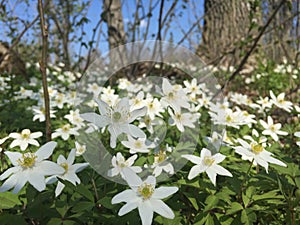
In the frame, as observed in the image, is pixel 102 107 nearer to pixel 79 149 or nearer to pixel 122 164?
pixel 122 164

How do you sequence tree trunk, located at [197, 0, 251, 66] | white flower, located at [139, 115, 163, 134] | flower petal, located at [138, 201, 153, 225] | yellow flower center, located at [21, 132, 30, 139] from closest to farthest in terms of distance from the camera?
flower petal, located at [138, 201, 153, 225], white flower, located at [139, 115, 163, 134], yellow flower center, located at [21, 132, 30, 139], tree trunk, located at [197, 0, 251, 66]

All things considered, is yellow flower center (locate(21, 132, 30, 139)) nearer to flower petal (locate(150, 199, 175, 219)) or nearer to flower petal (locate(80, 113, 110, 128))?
flower petal (locate(80, 113, 110, 128))

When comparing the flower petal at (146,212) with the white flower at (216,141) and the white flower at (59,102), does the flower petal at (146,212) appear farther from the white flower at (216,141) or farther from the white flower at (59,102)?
the white flower at (59,102)

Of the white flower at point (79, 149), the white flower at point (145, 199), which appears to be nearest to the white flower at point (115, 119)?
the white flower at point (145, 199)

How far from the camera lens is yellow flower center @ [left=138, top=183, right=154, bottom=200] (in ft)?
3.35

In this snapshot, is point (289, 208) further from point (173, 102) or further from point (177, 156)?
point (173, 102)

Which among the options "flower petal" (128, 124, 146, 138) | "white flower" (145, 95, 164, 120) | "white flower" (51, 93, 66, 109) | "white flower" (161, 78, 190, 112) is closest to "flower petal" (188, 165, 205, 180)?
"flower petal" (128, 124, 146, 138)

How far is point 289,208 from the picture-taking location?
113cm

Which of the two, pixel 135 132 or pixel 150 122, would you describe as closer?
pixel 135 132

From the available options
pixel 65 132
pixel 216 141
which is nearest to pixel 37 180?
pixel 216 141

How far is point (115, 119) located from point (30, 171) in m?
0.31

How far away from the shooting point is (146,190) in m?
1.02

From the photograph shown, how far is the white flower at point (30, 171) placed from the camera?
1.01 meters

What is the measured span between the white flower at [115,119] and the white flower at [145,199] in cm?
14
